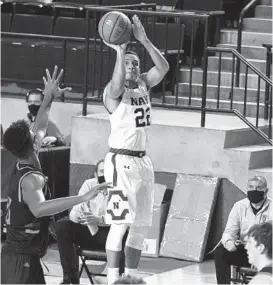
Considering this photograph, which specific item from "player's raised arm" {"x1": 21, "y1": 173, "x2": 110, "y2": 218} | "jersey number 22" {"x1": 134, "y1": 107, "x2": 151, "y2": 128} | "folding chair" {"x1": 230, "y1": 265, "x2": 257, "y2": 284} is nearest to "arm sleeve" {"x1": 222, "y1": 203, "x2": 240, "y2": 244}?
"folding chair" {"x1": 230, "y1": 265, "x2": 257, "y2": 284}

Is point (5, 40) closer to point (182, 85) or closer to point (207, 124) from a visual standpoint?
point (182, 85)

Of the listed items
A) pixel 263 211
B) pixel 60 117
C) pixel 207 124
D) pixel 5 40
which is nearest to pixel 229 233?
pixel 263 211

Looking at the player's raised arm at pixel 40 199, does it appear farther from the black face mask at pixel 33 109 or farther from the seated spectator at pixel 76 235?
the black face mask at pixel 33 109

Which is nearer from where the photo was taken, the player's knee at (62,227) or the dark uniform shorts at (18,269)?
the dark uniform shorts at (18,269)

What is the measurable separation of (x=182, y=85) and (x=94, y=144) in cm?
223

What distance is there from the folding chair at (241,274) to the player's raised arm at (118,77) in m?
2.02

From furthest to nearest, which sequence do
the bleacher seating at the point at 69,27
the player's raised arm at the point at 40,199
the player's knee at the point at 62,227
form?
the bleacher seating at the point at 69,27, the player's knee at the point at 62,227, the player's raised arm at the point at 40,199

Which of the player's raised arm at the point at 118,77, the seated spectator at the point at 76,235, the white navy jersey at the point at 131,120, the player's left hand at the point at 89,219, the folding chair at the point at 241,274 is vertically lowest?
the folding chair at the point at 241,274

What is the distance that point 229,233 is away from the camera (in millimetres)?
10031

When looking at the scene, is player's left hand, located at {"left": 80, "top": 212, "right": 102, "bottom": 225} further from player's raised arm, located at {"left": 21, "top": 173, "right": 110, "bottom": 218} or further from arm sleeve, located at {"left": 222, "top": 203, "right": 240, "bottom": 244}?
player's raised arm, located at {"left": 21, "top": 173, "right": 110, "bottom": 218}

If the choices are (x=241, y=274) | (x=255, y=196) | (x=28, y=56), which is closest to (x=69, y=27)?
(x=28, y=56)

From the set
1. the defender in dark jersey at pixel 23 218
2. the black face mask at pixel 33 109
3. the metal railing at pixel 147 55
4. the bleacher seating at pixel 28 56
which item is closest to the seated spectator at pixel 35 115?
the black face mask at pixel 33 109

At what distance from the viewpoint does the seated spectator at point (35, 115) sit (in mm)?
12234

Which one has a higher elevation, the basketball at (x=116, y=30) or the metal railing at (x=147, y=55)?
the basketball at (x=116, y=30)
